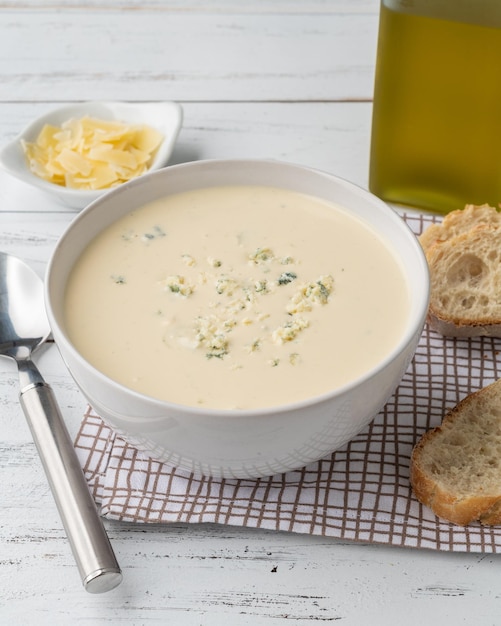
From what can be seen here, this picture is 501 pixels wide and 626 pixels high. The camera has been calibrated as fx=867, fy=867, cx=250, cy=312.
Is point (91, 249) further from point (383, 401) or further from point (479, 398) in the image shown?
point (479, 398)

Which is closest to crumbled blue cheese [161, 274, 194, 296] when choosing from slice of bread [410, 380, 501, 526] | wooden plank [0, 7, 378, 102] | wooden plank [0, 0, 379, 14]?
slice of bread [410, 380, 501, 526]

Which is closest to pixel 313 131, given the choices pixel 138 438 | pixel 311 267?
pixel 311 267

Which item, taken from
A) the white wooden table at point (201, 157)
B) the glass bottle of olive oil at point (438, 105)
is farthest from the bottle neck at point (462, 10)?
the white wooden table at point (201, 157)

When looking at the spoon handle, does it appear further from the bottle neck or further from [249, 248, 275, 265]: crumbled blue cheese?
the bottle neck

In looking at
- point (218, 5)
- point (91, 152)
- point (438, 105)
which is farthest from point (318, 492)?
point (218, 5)

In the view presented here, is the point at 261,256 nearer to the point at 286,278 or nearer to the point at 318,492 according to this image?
the point at 286,278
